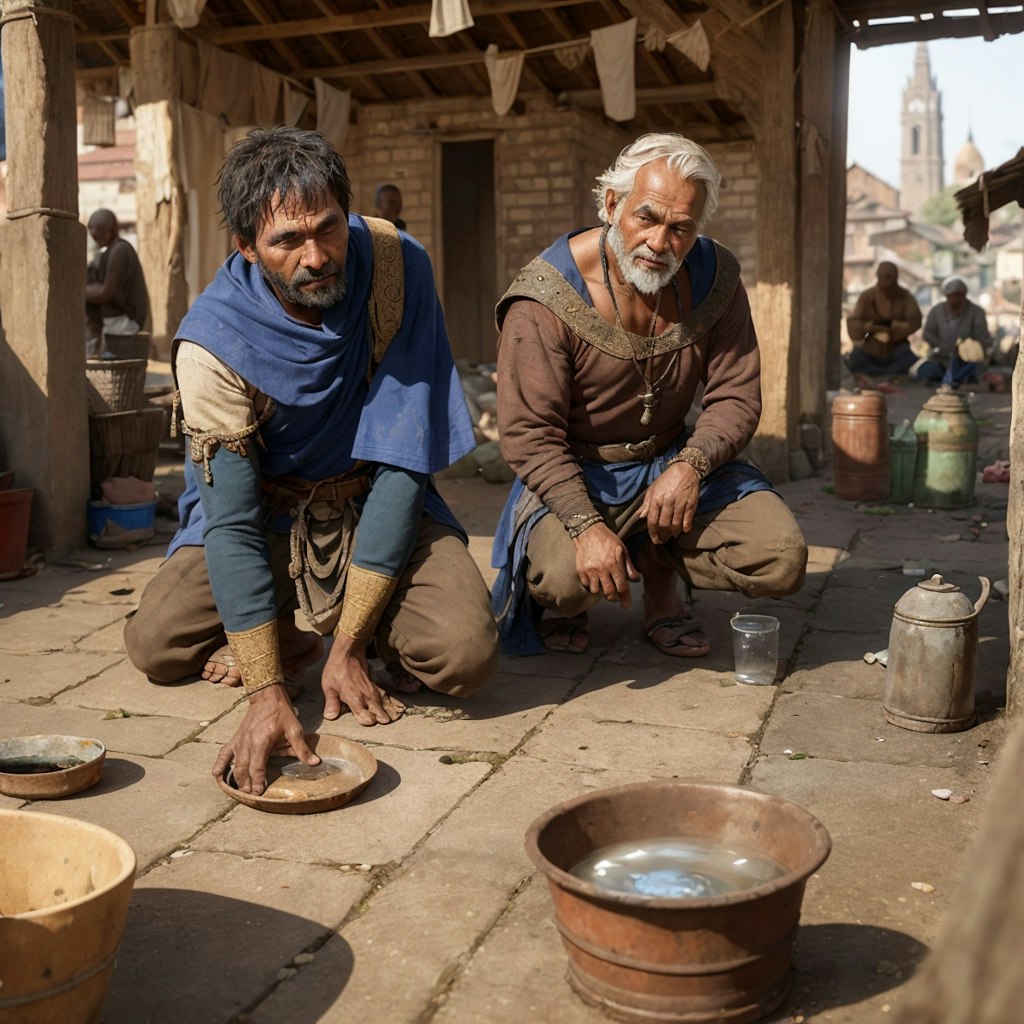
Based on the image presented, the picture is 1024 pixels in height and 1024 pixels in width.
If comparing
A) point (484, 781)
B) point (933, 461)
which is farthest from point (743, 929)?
point (933, 461)

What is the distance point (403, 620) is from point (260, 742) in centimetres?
76

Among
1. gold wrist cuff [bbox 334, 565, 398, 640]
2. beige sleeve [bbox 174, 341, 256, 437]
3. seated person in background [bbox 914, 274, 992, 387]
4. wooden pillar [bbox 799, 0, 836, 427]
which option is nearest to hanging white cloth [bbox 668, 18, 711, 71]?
wooden pillar [bbox 799, 0, 836, 427]

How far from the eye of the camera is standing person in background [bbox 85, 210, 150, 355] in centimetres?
946

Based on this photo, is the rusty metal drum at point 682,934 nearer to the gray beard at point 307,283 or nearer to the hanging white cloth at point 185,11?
the gray beard at point 307,283

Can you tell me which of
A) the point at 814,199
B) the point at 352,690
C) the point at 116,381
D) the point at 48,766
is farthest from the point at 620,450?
the point at 814,199

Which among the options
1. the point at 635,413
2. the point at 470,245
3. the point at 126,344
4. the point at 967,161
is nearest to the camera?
the point at 635,413

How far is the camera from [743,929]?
205 cm

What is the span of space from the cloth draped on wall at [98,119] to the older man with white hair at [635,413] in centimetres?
1003

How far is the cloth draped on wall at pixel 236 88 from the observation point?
10.7 meters

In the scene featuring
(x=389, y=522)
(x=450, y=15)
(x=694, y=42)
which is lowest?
(x=389, y=522)

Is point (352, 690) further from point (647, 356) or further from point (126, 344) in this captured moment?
point (126, 344)

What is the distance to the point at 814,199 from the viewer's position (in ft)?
27.2

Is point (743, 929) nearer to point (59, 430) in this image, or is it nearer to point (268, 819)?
point (268, 819)

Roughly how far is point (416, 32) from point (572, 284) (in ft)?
26.6
